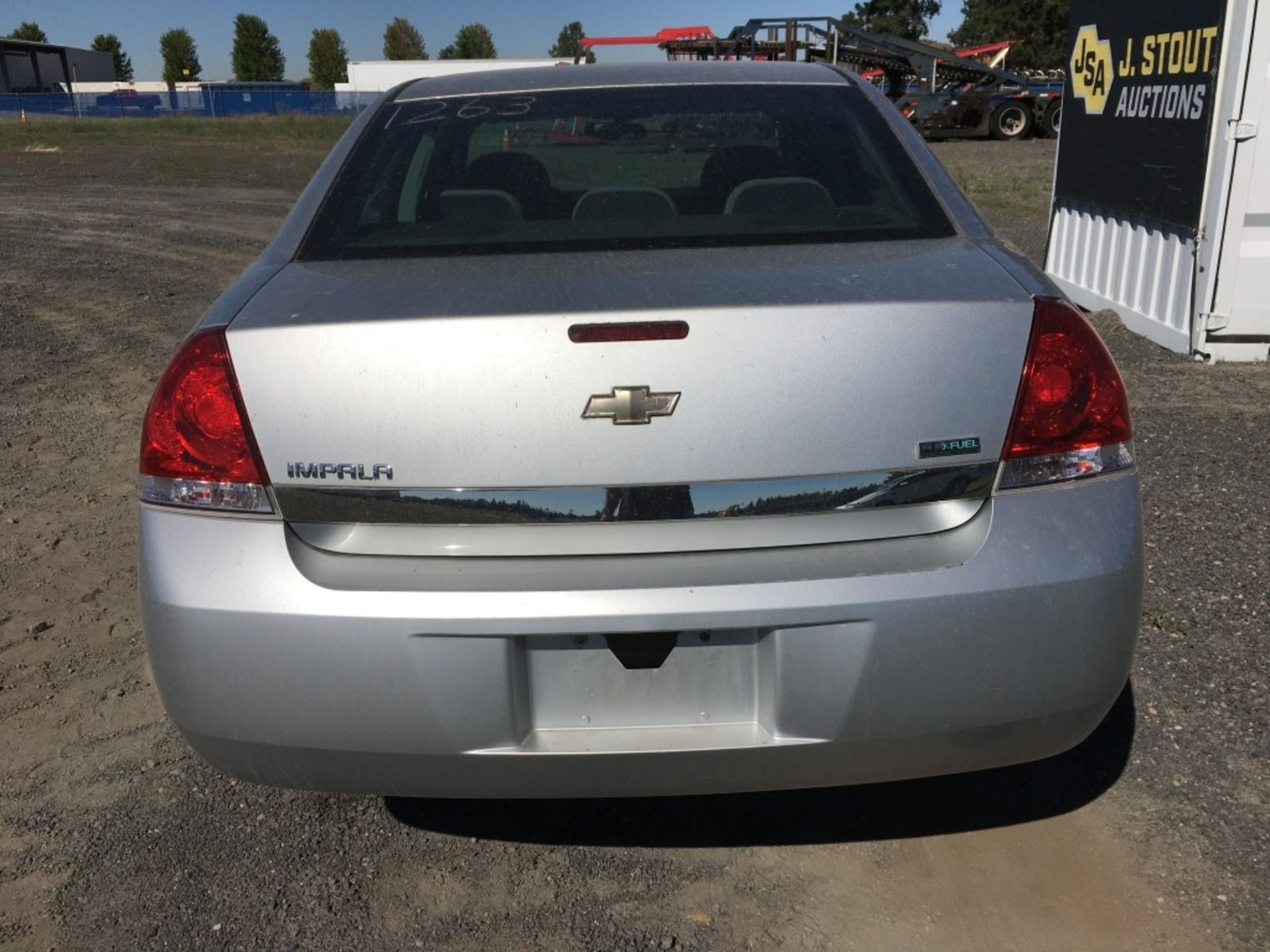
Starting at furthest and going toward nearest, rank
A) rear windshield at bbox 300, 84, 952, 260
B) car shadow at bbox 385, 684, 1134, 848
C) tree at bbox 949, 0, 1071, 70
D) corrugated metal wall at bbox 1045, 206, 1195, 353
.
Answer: tree at bbox 949, 0, 1071, 70, corrugated metal wall at bbox 1045, 206, 1195, 353, car shadow at bbox 385, 684, 1134, 848, rear windshield at bbox 300, 84, 952, 260

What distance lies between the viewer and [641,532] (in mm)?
2025

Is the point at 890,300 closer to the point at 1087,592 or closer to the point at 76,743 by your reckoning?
the point at 1087,592

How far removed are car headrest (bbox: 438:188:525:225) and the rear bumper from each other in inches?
38.1

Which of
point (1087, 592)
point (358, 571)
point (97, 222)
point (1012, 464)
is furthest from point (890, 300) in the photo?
→ point (97, 222)

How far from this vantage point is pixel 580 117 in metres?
2.96

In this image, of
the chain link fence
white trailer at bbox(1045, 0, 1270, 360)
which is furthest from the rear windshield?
the chain link fence

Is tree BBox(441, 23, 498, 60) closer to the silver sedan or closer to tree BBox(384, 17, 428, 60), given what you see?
tree BBox(384, 17, 428, 60)

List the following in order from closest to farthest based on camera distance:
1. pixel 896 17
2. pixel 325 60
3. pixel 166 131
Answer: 1. pixel 166 131
2. pixel 896 17
3. pixel 325 60

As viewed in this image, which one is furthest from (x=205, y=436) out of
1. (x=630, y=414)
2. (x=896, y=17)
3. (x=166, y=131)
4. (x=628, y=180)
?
(x=896, y=17)

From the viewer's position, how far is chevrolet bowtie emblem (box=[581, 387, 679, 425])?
1.97 metres

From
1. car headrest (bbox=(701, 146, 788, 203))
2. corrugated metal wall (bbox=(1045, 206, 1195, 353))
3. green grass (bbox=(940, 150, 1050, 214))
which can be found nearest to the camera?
car headrest (bbox=(701, 146, 788, 203))

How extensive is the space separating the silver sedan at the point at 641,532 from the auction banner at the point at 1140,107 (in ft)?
17.5

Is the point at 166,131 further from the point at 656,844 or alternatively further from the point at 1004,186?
the point at 656,844

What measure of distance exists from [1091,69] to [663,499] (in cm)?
772
